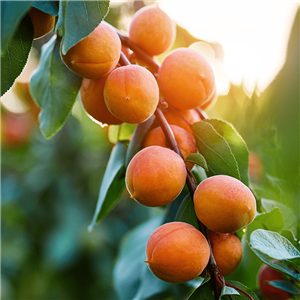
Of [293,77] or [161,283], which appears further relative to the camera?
[161,283]

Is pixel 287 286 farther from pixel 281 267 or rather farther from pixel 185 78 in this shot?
pixel 185 78

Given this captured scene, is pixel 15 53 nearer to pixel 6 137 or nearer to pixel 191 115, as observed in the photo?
pixel 191 115

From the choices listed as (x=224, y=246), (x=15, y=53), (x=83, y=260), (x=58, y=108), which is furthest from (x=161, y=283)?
(x=83, y=260)

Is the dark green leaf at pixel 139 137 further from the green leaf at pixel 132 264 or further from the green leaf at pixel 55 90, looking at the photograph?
the green leaf at pixel 132 264

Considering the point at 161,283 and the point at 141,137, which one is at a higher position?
the point at 141,137

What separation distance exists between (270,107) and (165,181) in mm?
286

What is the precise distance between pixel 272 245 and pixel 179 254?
0.47 feet

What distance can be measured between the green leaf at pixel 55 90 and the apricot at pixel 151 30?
0.52 feet

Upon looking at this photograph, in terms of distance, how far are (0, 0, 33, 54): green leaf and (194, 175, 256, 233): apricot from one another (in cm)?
32

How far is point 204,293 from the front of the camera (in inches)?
18.6

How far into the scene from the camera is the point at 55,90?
0.67 metres

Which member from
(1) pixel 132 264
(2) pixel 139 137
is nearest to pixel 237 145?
(2) pixel 139 137

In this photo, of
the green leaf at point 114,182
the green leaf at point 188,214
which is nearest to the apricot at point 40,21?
the green leaf at point 114,182

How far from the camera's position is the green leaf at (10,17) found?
361 millimetres
